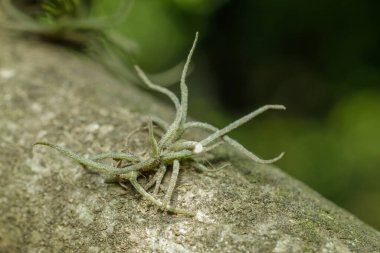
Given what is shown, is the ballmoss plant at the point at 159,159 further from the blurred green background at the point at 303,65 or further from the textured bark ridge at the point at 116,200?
the blurred green background at the point at 303,65

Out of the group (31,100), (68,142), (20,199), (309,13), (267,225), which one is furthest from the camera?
(309,13)

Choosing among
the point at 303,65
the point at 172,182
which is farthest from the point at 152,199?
the point at 303,65

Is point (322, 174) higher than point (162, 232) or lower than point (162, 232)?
higher

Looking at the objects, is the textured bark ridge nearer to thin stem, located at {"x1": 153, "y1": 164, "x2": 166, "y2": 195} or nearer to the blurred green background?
thin stem, located at {"x1": 153, "y1": 164, "x2": 166, "y2": 195}

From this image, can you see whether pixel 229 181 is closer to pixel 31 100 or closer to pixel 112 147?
pixel 112 147

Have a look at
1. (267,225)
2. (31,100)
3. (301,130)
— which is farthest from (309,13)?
(267,225)

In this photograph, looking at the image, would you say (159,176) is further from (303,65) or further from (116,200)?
(303,65)

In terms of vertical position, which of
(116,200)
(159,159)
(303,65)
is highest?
(303,65)
